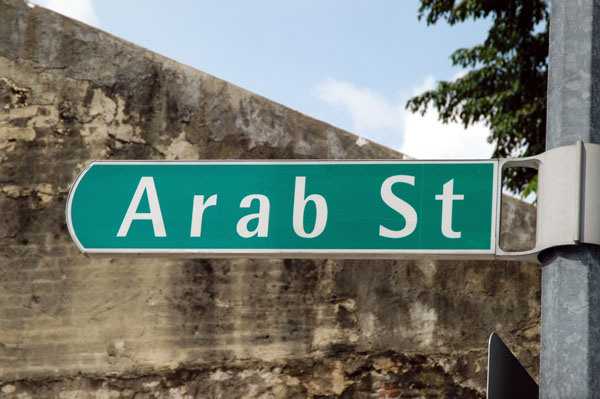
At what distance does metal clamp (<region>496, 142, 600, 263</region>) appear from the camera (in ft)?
5.06

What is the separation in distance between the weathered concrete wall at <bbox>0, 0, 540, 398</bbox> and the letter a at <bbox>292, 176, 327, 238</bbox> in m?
1.59

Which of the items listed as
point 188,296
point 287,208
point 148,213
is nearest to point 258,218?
point 287,208

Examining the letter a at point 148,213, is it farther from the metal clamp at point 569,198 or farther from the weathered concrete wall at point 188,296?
the weathered concrete wall at point 188,296

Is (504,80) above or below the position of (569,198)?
above

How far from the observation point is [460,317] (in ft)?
11.6

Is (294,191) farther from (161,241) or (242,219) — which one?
(161,241)

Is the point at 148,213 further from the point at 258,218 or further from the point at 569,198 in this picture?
the point at 569,198

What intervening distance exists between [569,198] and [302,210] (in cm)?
67

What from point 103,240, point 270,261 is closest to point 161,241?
point 103,240

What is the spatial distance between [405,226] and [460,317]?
1802mm

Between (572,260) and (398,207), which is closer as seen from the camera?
(572,260)

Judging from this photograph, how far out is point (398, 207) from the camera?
1887 mm

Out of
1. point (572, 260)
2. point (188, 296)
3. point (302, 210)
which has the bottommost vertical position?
point (188, 296)

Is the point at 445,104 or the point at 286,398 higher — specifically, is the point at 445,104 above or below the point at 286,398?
above
